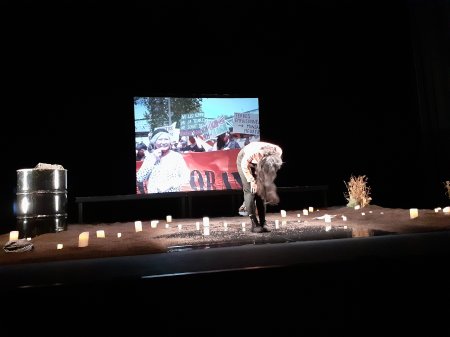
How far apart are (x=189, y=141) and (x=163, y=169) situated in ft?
2.17

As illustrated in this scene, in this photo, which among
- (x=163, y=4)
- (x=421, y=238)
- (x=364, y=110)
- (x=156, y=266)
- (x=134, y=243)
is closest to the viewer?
(x=156, y=266)

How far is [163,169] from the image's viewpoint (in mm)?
6551

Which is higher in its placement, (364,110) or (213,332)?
(364,110)

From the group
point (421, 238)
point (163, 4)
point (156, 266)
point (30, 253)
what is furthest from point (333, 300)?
point (163, 4)

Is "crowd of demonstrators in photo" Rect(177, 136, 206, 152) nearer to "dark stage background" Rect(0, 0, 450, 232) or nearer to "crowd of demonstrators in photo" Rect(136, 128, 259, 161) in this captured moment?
"crowd of demonstrators in photo" Rect(136, 128, 259, 161)

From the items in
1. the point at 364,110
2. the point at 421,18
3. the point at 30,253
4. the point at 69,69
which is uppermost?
the point at 421,18

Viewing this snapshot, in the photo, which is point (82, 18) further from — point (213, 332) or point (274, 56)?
point (213, 332)

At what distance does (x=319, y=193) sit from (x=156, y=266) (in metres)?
6.38

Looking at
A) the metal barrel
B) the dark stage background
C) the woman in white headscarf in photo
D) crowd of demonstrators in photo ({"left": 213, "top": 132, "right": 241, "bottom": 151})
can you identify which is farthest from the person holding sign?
the dark stage background

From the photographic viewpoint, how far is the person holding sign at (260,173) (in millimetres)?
3422

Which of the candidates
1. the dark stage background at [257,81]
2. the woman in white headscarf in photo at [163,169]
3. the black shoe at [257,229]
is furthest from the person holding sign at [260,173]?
the dark stage background at [257,81]

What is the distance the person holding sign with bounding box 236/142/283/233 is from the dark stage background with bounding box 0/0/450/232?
310 cm

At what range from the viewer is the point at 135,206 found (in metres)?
6.82

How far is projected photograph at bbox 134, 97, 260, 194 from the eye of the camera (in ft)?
21.4
